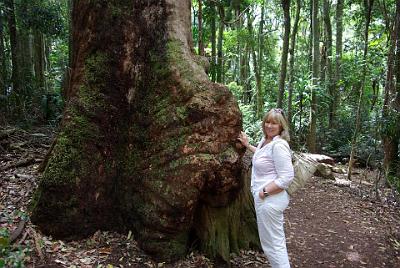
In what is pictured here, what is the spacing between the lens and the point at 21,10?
39.5 ft

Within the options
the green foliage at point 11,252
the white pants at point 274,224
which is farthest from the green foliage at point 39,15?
the white pants at point 274,224

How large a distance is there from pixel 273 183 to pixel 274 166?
19cm

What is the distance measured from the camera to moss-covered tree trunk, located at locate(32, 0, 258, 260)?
13.8 ft

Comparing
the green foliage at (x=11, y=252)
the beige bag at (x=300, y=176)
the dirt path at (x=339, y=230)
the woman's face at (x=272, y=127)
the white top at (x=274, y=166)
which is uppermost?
the woman's face at (x=272, y=127)

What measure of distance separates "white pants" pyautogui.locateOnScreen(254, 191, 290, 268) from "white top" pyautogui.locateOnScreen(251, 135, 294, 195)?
0.15m

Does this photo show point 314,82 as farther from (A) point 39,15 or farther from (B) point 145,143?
(B) point 145,143

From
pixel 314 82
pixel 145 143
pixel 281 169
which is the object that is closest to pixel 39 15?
pixel 314 82

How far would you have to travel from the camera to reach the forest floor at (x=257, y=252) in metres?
4.04

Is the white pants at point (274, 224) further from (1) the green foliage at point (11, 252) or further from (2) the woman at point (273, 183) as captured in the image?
(1) the green foliage at point (11, 252)

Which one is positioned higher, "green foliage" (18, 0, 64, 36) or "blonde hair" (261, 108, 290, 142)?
"green foliage" (18, 0, 64, 36)

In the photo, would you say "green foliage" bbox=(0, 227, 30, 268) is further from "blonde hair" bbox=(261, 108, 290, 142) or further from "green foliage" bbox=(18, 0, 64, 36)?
"green foliage" bbox=(18, 0, 64, 36)

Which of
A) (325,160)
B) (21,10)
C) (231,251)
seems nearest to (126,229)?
(231,251)

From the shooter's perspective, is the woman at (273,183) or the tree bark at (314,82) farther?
the tree bark at (314,82)

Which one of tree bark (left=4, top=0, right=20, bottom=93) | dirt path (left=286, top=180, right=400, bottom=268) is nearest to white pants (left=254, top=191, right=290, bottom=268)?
dirt path (left=286, top=180, right=400, bottom=268)
